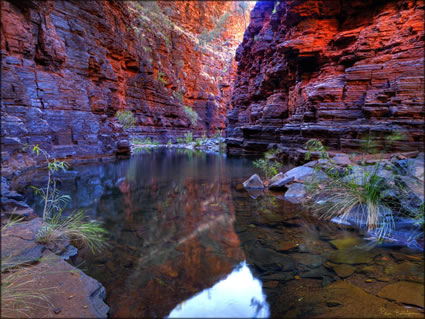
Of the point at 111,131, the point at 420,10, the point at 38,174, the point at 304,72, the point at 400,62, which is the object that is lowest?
the point at 38,174

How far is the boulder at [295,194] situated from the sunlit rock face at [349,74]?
315 cm

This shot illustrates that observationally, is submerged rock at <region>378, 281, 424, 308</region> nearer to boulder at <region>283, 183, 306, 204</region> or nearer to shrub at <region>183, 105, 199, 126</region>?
boulder at <region>283, 183, 306, 204</region>

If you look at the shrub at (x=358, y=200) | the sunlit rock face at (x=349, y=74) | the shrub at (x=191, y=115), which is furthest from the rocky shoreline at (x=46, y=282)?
the shrub at (x=191, y=115)

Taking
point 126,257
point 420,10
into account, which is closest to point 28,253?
point 126,257

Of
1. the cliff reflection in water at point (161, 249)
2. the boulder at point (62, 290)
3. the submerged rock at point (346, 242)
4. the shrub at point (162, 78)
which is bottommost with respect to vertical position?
the cliff reflection in water at point (161, 249)

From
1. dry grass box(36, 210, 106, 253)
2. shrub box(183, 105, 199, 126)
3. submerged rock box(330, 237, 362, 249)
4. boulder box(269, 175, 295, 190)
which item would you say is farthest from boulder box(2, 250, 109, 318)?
shrub box(183, 105, 199, 126)

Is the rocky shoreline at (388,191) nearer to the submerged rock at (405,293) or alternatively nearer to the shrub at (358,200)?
the shrub at (358,200)

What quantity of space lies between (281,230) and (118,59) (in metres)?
24.9

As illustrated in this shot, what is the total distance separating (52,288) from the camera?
80.4 inches

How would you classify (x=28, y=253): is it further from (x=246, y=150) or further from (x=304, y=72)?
(x=246, y=150)

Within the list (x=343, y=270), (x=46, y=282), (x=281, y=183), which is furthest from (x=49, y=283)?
(x=281, y=183)

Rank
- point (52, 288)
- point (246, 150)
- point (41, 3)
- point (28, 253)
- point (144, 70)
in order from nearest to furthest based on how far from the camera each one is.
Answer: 1. point (52, 288)
2. point (28, 253)
3. point (41, 3)
4. point (246, 150)
5. point (144, 70)

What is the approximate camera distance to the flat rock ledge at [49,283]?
1808mm

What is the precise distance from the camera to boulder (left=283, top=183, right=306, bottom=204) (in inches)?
214
